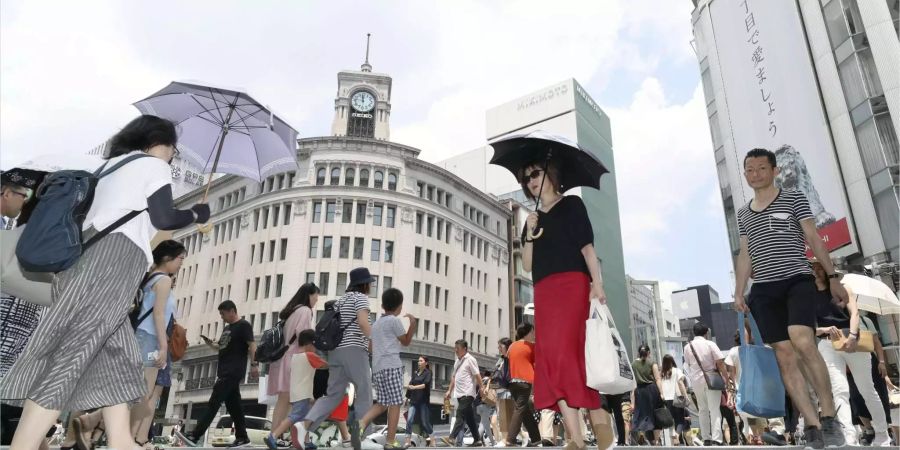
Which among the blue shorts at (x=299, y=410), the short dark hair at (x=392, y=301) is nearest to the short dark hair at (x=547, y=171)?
the short dark hair at (x=392, y=301)

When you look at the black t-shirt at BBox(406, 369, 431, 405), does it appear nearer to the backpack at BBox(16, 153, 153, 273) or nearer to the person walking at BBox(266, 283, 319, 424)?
the person walking at BBox(266, 283, 319, 424)

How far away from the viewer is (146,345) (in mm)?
4953

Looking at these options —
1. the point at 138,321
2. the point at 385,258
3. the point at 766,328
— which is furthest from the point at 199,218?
the point at 385,258

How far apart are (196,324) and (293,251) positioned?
1264cm

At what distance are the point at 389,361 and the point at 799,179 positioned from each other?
27.4m

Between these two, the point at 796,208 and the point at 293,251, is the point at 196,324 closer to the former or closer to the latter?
the point at 293,251

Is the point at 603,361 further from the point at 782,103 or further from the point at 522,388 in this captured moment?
the point at 782,103

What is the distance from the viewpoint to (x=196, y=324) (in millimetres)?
48969

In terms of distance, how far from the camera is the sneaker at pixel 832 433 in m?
4.01

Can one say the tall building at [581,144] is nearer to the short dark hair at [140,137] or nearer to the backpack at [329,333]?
the backpack at [329,333]

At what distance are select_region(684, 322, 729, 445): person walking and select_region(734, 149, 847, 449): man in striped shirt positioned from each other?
4855 millimetres

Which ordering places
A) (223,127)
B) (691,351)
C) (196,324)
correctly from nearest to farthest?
(223,127) → (691,351) → (196,324)

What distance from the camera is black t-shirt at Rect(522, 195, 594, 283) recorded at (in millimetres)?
3826

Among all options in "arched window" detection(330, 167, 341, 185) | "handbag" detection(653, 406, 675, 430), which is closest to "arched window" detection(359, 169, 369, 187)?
"arched window" detection(330, 167, 341, 185)
